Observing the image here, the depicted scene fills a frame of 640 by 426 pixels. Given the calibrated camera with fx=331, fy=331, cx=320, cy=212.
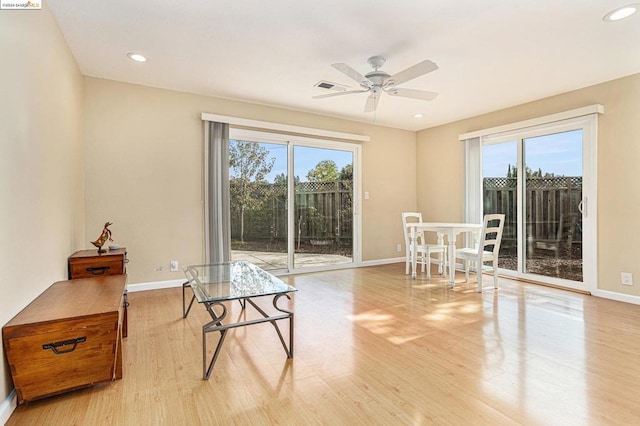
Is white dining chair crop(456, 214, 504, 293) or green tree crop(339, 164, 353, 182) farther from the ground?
green tree crop(339, 164, 353, 182)

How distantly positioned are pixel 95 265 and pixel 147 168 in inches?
59.7

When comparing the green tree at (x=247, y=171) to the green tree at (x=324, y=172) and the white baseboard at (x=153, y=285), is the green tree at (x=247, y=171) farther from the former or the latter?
the white baseboard at (x=153, y=285)

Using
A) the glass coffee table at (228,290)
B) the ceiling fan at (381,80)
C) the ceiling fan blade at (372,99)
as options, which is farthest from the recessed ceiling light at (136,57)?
the ceiling fan blade at (372,99)

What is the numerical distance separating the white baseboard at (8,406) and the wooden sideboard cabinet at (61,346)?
0.14 feet

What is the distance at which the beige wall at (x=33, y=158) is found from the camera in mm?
1715

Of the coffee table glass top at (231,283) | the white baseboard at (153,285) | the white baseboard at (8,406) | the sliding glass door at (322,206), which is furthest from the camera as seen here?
the sliding glass door at (322,206)

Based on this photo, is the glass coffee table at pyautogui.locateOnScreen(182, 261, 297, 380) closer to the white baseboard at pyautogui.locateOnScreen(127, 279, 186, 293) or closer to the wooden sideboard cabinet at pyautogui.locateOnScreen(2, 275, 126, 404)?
the wooden sideboard cabinet at pyautogui.locateOnScreen(2, 275, 126, 404)

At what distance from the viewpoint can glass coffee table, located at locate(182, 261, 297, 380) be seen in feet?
6.74

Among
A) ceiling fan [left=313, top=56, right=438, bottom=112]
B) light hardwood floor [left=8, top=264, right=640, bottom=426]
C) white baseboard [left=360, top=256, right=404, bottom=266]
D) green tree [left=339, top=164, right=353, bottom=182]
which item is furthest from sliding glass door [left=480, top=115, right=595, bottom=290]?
ceiling fan [left=313, top=56, right=438, bottom=112]

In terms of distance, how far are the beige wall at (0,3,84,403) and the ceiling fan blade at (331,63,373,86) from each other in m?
Answer: 2.06

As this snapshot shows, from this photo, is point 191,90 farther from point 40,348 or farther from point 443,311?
point 443,311

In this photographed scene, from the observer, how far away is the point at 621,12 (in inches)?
96.1

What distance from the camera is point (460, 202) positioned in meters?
5.55

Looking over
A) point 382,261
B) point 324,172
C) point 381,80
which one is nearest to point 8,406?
point 381,80
